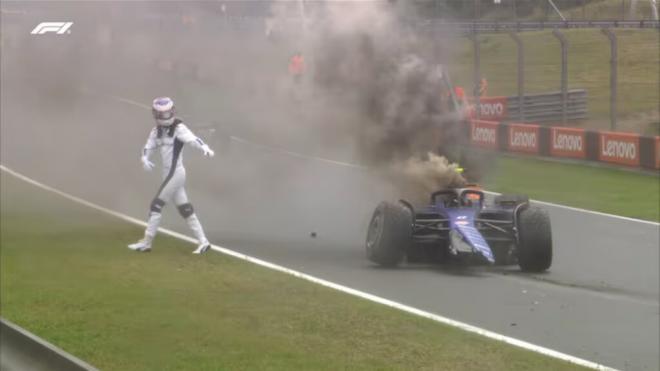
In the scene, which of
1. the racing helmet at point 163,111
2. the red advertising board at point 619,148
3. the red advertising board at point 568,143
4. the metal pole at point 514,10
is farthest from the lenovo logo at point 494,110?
the metal pole at point 514,10

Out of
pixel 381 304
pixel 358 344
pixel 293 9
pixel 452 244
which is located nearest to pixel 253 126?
pixel 293 9

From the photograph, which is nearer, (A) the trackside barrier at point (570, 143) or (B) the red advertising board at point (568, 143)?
(A) the trackside barrier at point (570, 143)

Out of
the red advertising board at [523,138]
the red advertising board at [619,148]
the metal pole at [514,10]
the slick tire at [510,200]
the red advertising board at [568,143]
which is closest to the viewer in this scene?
the metal pole at [514,10]

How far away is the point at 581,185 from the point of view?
82.5ft

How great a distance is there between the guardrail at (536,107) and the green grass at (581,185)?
2277mm

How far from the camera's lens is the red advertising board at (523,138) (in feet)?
Result: 98.1

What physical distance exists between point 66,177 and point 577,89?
575 inches

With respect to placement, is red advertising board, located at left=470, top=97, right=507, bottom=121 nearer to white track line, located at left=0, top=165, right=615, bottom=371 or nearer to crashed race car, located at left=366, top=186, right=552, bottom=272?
white track line, located at left=0, top=165, right=615, bottom=371

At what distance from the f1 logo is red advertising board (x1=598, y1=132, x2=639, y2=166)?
49.5ft

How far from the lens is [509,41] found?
87.7ft

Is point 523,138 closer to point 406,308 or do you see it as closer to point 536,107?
point 536,107

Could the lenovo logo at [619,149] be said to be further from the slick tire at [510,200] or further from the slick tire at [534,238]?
the slick tire at [534,238]

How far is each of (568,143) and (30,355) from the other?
23.3 metres

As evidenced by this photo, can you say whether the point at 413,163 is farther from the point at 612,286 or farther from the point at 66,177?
the point at 66,177
